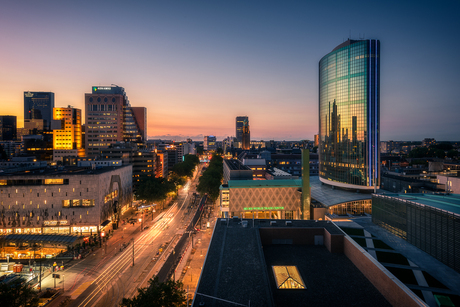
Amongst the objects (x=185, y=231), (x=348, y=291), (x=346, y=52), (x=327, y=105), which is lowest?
(x=185, y=231)

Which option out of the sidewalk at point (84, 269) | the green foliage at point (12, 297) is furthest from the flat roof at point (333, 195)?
the green foliage at point (12, 297)

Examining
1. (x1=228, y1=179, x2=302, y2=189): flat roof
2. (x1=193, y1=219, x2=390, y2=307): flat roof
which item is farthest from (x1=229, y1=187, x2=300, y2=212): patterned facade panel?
(x1=193, y1=219, x2=390, y2=307): flat roof

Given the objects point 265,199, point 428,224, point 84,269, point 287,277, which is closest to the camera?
point 287,277

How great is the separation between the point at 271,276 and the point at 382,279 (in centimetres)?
1006

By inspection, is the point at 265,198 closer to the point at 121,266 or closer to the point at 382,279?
the point at 121,266

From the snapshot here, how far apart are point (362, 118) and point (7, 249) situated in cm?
10140

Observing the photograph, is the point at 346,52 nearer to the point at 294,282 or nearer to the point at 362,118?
the point at 362,118

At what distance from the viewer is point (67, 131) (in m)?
180

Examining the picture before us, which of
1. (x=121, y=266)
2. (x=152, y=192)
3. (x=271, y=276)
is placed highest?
(x=271, y=276)

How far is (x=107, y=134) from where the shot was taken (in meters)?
157

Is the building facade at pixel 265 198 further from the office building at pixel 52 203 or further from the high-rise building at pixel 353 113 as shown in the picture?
the office building at pixel 52 203

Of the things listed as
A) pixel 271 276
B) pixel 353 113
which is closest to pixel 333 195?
pixel 353 113

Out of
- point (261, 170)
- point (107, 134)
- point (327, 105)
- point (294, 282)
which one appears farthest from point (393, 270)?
point (107, 134)

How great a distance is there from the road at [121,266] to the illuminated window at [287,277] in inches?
1041
